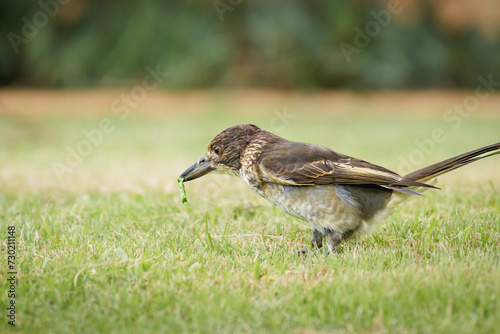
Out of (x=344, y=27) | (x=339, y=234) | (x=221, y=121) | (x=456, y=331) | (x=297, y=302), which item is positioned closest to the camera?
(x=456, y=331)

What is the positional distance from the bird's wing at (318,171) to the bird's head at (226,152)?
28 cm

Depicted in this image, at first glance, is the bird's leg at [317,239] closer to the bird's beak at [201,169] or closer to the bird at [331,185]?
the bird at [331,185]

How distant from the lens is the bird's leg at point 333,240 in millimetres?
4414

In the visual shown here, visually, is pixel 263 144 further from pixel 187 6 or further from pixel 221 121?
pixel 187 6

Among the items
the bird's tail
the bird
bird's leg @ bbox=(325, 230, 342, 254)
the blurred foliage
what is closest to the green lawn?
bird's leg @ bbox=(325, 230, 342, 254)

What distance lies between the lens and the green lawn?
10.4 feet

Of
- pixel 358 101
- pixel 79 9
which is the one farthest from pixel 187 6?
pixel 358 101

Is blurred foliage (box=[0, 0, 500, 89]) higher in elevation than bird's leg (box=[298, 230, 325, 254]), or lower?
higher

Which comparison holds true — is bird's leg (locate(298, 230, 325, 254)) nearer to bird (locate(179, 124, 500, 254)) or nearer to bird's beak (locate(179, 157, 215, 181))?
bird (locate(179, 124, 500, 254))

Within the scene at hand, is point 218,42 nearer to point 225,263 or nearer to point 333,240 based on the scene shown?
point 333,240

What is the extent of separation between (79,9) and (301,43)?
6436mm

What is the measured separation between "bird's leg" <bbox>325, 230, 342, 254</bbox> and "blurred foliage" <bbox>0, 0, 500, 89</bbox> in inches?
491

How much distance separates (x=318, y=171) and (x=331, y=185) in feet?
0.47

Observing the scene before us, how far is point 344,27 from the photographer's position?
1658 centimetres
